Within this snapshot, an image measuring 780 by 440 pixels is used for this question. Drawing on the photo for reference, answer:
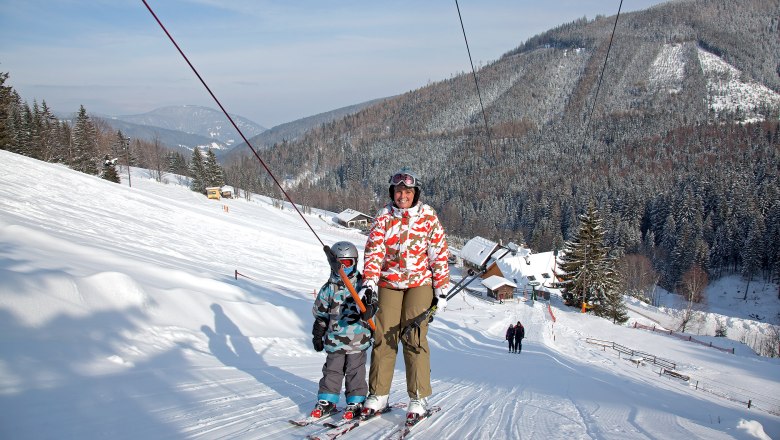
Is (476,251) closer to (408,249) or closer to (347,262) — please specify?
(347,262)

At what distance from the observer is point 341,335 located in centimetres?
432

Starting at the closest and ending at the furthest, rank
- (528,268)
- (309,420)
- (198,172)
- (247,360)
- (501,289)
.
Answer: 1. (309,420)
2. (247,360)
3. (501,289)
4. (528,268)
5. (198,172)

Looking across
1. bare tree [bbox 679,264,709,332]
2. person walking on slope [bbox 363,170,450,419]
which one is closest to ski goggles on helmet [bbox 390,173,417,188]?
person walking on slope [bbox 363,170,450,419]

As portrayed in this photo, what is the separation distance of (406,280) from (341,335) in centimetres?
90

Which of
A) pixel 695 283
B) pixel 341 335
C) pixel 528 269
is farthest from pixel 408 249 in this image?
pixel 695 283

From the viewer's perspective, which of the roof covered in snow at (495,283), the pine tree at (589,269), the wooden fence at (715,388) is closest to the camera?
the wooden fence at (715,388)

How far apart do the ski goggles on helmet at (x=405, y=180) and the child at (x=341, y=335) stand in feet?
2.57

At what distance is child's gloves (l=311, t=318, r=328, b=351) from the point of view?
4246 mm

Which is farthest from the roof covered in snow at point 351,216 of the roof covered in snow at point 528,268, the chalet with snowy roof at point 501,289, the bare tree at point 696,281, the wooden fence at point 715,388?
the wooden fence at point 715,388

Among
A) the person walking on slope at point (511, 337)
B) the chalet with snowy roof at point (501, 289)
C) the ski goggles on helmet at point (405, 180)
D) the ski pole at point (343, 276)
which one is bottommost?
the chalet with snowy roof at point (501, 289)

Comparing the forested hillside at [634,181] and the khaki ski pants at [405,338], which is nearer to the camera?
the khaki ski pants at [405,338]

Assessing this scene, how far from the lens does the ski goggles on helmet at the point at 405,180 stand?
13.2 ft

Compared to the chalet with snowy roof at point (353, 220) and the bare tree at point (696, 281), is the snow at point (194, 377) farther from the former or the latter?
the chalet with snowy roof at point (353, 220)

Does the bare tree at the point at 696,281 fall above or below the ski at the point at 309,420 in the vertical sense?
below
